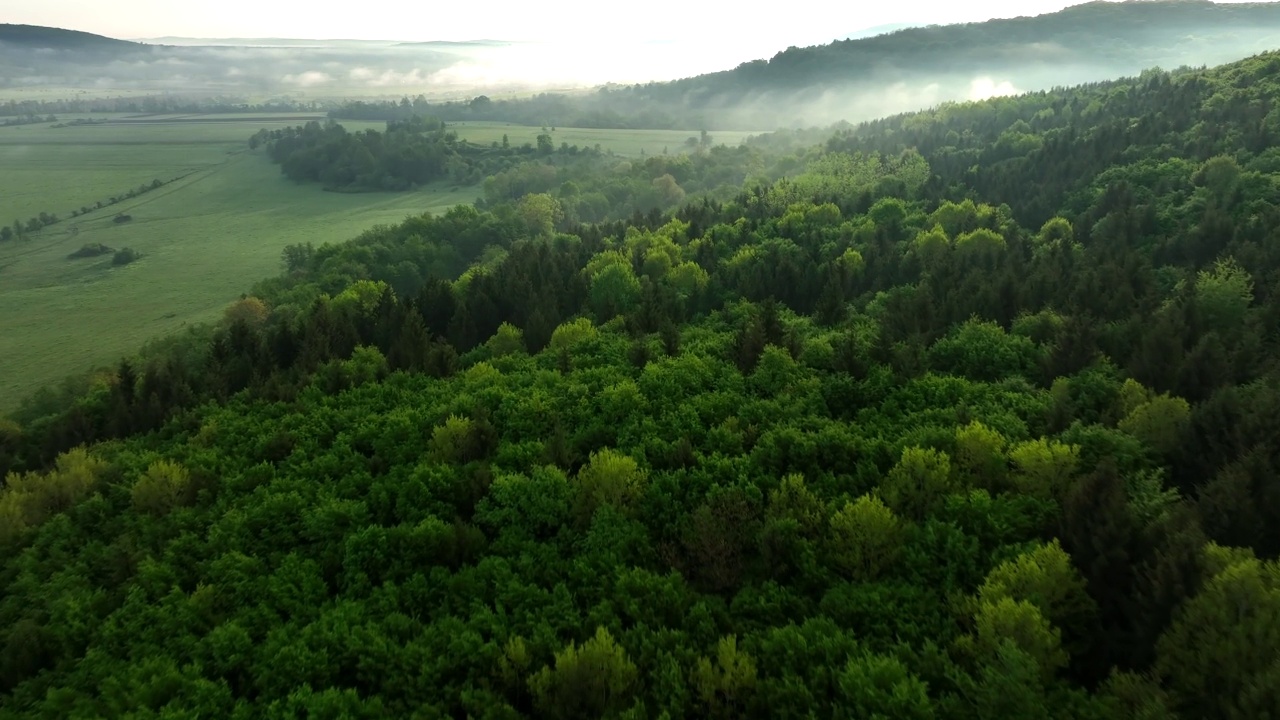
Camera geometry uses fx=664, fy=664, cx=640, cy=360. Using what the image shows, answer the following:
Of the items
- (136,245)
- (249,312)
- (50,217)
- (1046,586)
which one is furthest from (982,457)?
(50,217)

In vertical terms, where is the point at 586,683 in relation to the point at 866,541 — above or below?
below

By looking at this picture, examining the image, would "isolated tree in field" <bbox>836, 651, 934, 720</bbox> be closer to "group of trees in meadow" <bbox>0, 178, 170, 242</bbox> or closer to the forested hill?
the forested hill

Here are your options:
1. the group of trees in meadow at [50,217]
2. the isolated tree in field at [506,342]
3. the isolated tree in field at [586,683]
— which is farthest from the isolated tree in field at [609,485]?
the group of trees in meadow at [50,217]

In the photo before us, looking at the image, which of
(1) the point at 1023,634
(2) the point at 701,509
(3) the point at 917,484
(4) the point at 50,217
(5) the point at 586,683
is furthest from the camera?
(4) the point at 50,217

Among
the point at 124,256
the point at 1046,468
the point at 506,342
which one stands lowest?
the point at 506,342

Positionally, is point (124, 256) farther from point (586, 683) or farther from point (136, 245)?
point (586, 683)

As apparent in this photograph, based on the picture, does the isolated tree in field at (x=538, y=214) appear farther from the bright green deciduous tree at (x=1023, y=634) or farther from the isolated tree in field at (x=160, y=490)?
the bright green deciduous tree at (x=1023, y=634)

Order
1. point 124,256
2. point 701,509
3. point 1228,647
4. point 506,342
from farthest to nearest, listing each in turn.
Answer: point 124,256 < point 506,342 < point 701,509 < point 1228,647
